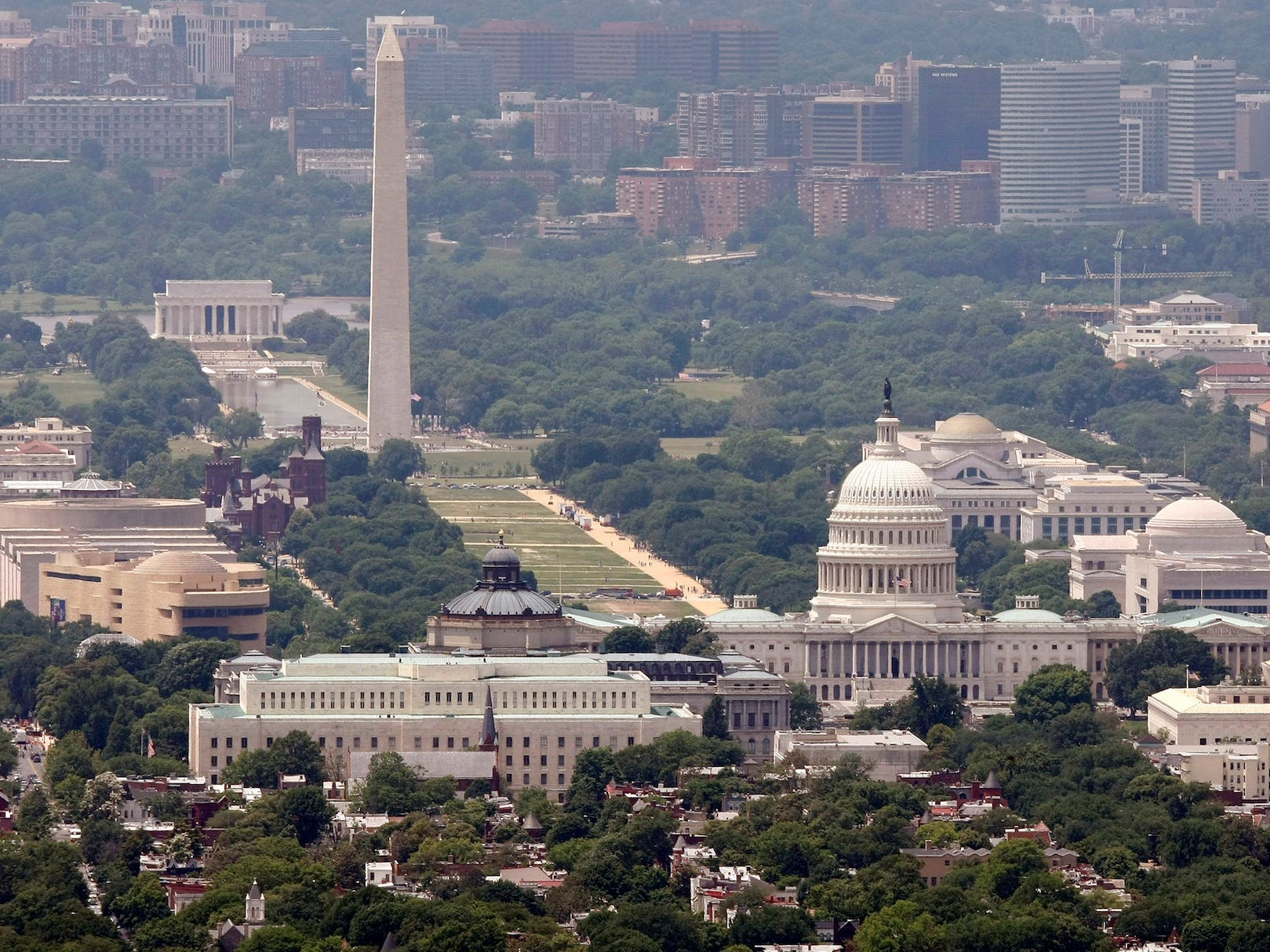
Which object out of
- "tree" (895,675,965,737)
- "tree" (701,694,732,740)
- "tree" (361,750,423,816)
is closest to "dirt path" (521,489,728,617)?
"tree" (895,675,965,737)

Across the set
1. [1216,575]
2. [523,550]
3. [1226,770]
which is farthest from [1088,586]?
[1226,770]

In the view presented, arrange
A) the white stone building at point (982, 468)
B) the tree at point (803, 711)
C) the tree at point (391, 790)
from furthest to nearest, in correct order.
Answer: the white stone building at point (982, 468) → the tree at point (803, 711) → the tree at point (391, 790)

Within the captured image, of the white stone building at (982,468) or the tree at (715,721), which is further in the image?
the white stone building at (982,468)

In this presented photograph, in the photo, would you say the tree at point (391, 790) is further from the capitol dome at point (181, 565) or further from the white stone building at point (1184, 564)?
the white stone building at point (1184, 564)

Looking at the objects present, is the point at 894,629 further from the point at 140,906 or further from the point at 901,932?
the point at 901,932

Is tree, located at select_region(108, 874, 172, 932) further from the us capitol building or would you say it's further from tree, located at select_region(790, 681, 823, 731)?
the us capitol building

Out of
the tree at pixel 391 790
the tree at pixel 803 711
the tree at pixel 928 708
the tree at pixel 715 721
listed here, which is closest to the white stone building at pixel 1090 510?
the tree at pixel 928 708

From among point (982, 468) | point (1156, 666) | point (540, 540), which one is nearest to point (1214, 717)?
point (1156, 666)
